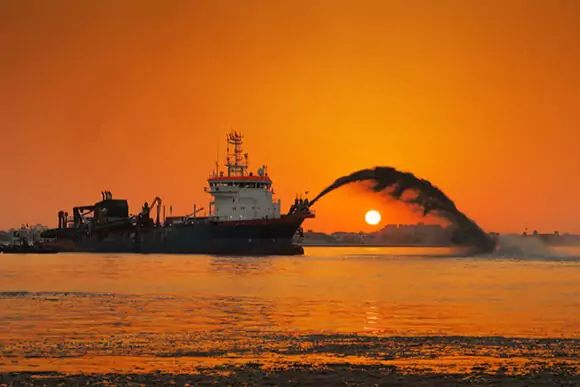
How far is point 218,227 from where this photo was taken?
13612 cm

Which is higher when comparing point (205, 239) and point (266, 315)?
point (205, 239)

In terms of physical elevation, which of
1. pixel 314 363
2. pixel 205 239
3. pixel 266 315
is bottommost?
pixel 314 363

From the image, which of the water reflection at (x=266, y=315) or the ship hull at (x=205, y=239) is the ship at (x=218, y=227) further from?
the water reflection at (x=266, y=315)

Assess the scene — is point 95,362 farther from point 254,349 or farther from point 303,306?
point 303,306

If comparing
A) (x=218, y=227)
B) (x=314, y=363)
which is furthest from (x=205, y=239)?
(x=314, y=363)

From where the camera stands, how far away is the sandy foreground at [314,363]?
81.4 feet

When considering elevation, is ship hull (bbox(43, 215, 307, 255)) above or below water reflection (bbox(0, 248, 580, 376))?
above

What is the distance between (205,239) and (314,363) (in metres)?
114

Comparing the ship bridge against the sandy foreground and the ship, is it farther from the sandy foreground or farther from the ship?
the sandy foreground

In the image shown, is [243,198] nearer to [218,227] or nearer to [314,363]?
[218,227]

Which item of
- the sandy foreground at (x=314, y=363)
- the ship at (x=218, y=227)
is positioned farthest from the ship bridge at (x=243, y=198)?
the sandy foreground at (x=314, y=363)

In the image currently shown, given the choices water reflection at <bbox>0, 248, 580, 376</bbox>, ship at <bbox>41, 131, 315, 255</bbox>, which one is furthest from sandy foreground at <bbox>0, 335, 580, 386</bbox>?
ship at <bbox>41, 131, 315, 255</bbox>

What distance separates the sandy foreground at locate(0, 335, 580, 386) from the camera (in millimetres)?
24797

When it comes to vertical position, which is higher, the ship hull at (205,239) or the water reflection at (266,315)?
the ship hull at (205,239)
